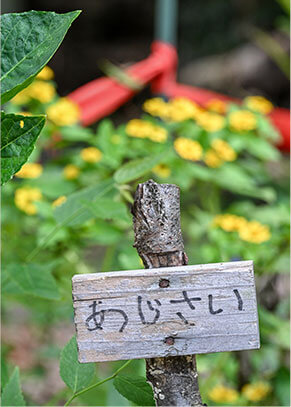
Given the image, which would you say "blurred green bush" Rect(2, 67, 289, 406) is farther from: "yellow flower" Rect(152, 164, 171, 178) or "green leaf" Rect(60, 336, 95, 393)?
"green leaf" Rect(60, 336, 95, 393)

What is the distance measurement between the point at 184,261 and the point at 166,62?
161 cm

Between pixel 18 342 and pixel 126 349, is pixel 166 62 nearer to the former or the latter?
pixel 18 342

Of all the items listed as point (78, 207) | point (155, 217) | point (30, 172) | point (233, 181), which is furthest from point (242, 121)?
point (155, 217)

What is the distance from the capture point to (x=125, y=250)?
3.78ft

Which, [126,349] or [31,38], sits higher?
[31,38]

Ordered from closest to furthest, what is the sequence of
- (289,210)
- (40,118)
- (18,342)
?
(40,118) < (289,210) < (18,342)

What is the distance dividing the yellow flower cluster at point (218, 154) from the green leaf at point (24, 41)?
100 cm

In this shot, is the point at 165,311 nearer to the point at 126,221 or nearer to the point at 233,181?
the point at 126,221

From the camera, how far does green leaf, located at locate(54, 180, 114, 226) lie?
802mm

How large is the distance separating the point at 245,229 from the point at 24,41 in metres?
0.82

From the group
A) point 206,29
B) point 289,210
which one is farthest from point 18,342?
point 206,29

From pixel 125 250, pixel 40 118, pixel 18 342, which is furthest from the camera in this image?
pixel 18 342

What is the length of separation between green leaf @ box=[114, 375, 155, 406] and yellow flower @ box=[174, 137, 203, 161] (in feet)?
3.00

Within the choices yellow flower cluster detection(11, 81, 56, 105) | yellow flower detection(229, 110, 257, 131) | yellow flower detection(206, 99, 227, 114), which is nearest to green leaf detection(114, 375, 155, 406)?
yellow flower cluster detection(11, 81, 56, 105)
